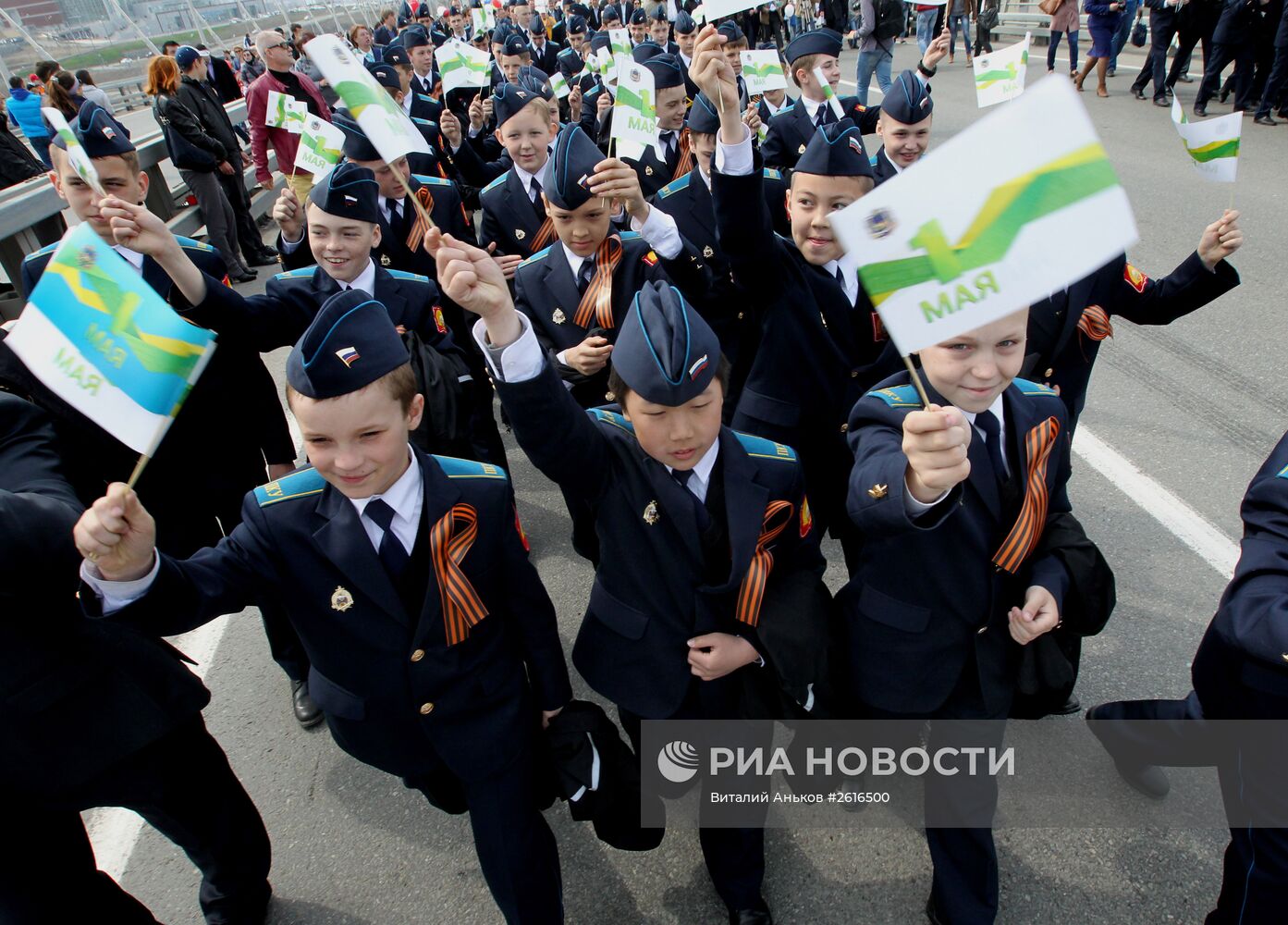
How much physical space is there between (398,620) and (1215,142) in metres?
3.62

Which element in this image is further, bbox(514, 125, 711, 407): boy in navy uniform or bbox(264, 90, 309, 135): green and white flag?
bbox(264, 90, 309, 135): green and white flag

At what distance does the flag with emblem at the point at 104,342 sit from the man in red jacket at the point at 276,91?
7.99 meters

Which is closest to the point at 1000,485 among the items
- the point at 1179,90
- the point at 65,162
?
the point at 65,162

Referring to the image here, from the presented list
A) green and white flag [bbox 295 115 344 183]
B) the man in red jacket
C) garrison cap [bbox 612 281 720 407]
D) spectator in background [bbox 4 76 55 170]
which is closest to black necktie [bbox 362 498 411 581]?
garrison cap [bbox 612 281 720 407]

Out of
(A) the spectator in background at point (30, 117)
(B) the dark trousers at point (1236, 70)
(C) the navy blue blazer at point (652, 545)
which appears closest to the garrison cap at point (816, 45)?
(C) the navy blue blazer at point (652, 545)

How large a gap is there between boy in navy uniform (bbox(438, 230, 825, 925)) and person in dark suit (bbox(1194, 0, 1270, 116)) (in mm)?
12387

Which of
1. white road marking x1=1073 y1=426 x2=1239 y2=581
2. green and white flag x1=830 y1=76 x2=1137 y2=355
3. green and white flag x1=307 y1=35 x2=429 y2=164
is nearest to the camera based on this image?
green and white flag x1=830 y1=76 x2=1137 y2=355

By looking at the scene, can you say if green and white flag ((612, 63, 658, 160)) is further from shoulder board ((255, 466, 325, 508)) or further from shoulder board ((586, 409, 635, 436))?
shoulder board ((255, 466, 325, 508))

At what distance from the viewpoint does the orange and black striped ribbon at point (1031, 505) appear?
2.18 metres

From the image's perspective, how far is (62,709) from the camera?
6.70ft

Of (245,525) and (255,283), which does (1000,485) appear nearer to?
(245,525)

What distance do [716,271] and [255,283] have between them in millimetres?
7182

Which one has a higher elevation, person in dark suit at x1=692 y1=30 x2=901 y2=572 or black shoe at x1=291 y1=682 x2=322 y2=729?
person in dark suit at x1=692 y1=30 x2=901 y2=572

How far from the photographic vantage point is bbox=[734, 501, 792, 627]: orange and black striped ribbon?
235cm
